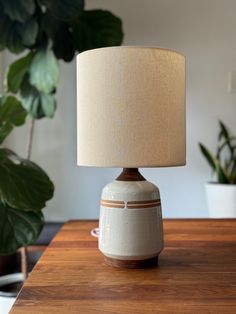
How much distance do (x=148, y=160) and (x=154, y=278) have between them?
0.74 feet

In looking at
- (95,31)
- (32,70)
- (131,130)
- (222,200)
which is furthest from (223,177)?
(131,130)

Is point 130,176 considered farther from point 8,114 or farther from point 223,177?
point 223,177

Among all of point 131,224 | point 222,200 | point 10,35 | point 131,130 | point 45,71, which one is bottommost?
point 222,200

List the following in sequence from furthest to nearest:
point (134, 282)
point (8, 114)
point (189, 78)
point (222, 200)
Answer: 1. point (189, 78)
2. point (222, 200)
3. point (8, 114)
4. point (134, 282)

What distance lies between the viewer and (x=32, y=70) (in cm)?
136

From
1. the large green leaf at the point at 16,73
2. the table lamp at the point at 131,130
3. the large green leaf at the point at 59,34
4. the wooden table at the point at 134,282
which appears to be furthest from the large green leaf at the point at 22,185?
the large green leaf at the point at 59,34

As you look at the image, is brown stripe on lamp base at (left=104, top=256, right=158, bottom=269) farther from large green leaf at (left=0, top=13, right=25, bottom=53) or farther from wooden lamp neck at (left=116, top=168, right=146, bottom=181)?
large green leaf at (left=0, top=13, right=25, bottom=53)

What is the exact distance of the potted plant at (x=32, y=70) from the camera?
39.1 inches

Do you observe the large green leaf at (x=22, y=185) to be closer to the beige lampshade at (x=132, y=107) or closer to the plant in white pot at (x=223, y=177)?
the beige lampshade at (x=132, y=107)

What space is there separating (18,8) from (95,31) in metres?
0.31

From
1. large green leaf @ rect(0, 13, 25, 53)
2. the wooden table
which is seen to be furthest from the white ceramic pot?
large green leaf @ rect(0, 13, 25, 53)

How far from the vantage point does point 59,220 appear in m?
1.87

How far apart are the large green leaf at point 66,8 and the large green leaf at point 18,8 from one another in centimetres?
5

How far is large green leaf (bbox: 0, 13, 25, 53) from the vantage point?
134 centimetres
